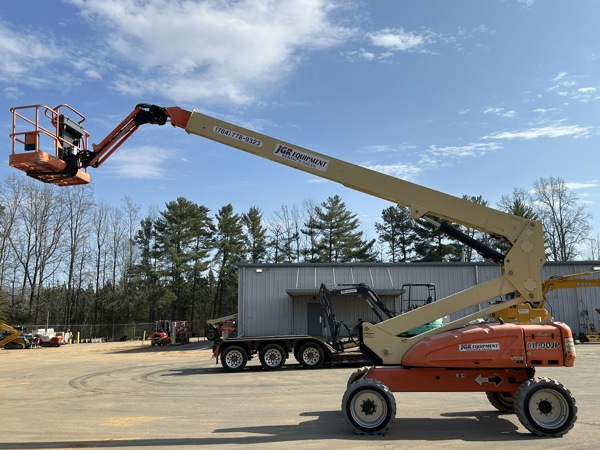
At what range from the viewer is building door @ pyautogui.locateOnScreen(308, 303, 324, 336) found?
3158 cm

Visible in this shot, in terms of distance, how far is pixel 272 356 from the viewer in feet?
62.2

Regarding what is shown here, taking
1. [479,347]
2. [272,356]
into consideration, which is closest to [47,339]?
[272,356]

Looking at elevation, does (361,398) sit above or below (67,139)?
below

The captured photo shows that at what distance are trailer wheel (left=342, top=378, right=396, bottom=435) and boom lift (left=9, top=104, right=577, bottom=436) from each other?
0.02 meters

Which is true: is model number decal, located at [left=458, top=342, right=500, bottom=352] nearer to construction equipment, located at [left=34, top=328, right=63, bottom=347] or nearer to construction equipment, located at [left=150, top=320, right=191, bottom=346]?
construction equipment, located at [left=150, top=320, right=191, bottom=346]

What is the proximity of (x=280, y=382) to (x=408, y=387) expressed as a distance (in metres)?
7.76

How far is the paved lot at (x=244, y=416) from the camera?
297 inches

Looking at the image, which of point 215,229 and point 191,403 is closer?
point 191,403

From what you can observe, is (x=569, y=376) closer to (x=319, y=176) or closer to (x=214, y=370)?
(x=319, y=176)

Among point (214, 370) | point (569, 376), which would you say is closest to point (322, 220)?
point (214, 370)

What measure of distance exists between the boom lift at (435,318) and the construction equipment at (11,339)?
37242 millimetres

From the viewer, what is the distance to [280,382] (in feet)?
49.8

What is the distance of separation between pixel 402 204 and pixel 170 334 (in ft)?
117

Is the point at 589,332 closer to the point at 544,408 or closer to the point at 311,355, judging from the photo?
the point at 311,355
